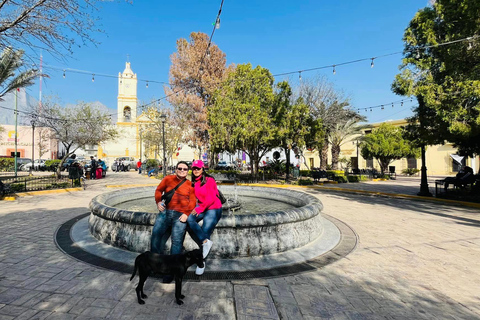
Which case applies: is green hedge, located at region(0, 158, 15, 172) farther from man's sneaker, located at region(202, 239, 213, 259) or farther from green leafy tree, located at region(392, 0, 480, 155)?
green leafy tree, located at region(392, 0, 480, 155)

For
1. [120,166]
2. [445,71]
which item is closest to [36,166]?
[120,166]

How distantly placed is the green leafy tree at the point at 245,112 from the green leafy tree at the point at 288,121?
1.59 ft

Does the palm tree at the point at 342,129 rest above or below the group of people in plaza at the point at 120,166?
above

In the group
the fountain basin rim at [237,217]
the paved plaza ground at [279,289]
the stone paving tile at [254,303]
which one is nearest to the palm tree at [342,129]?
the paved plaza ground at [279,289]

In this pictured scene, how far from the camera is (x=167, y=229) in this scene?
3545mm

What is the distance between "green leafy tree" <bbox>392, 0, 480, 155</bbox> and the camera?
27.7 ft

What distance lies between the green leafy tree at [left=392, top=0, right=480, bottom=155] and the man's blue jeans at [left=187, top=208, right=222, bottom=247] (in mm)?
9383

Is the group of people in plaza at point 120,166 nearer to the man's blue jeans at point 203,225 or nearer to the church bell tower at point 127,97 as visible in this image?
the church bell tower at point 127,97

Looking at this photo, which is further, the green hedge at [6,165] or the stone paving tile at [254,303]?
the green hedge at [6,165]

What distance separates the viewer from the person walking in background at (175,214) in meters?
3.41

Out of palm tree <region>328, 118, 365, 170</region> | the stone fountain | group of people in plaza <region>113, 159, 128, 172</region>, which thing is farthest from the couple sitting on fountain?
group of people in plaza <region>113, 159, 128, 172</region>

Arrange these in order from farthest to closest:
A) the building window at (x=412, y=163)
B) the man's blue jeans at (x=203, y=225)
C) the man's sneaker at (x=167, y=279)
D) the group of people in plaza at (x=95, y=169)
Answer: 1. the building window at (x=412, y=163)
2. the group of people in plaza at (x=95, y=169)
3. the man's blue jeans at (x=203, y=225)
4. the man's sneaker at (x=167, y=279)

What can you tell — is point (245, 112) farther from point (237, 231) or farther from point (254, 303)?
point (254, 303)

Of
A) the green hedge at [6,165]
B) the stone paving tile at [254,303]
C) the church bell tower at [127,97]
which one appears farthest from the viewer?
the church bell tower at [127,97]
